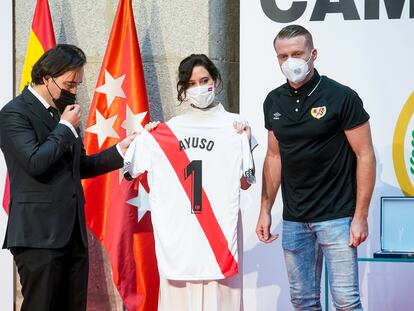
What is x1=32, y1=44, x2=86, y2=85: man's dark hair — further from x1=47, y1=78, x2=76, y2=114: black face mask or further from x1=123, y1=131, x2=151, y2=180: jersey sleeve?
x1=123, y1=131, x2=151, y2=180: jersey sleeve

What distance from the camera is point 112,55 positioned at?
4.68 meters

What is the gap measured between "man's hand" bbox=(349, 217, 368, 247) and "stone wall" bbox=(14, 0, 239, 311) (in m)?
1.80

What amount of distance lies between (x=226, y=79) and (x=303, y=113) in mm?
1589

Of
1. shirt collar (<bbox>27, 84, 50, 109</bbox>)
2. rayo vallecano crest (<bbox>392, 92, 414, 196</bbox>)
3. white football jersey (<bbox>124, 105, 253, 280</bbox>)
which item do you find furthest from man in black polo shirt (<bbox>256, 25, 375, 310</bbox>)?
rayo vallecano crest (<bbox>392, 92, 414, 196</bbox>)

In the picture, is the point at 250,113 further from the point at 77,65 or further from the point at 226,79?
the point at 77,65

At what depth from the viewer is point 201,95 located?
3.69 meters

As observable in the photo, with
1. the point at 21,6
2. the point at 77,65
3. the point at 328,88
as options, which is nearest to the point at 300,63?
the point at 328,88

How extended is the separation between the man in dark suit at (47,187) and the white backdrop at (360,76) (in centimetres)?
154

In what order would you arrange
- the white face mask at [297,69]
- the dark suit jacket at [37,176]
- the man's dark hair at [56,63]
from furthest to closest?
the white face mask at [297,69] → the man's dark hair at [56,63] → the dark suit jacket at [37,176]

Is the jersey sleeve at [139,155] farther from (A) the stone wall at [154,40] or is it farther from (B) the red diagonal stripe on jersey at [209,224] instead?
(A) the stone wall at [154,40]

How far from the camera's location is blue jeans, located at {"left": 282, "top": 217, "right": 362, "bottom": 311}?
342 centimetres

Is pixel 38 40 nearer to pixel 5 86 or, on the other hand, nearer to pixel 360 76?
pixel 5 86

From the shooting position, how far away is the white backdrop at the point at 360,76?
4.57 metres

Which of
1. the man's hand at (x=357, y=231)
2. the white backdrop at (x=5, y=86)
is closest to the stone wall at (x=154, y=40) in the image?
the white backdrop at (x=5, y=86)
